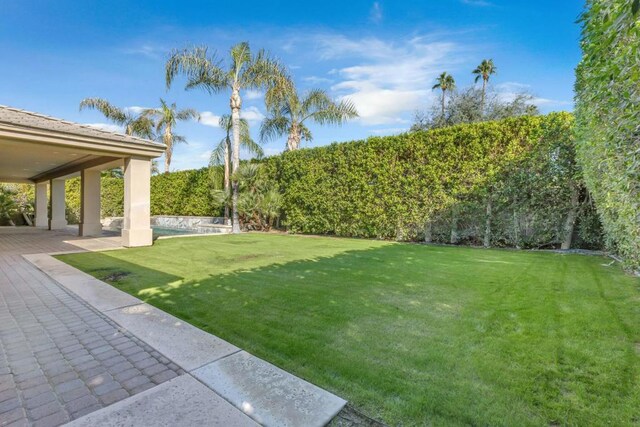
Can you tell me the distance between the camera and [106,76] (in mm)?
14414

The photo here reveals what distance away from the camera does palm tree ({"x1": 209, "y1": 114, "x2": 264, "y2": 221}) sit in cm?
1619

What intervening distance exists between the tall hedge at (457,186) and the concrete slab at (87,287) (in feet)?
29.3

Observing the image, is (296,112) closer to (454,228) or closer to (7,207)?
(454,228)

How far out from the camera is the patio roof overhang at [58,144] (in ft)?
27.0

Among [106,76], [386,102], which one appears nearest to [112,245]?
[106,76]

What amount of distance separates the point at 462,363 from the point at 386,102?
23.4m

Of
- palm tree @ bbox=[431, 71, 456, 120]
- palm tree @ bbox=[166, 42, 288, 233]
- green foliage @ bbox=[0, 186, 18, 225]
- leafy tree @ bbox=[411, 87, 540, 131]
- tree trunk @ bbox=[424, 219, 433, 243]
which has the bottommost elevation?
tree trunk @ bbox=[424, 219, 433, 243]

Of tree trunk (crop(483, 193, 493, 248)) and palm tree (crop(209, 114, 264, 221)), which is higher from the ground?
palm tree (crop(209, 114, 264, 221))

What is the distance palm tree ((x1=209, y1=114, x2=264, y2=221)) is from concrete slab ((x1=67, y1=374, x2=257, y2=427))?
46.8ft

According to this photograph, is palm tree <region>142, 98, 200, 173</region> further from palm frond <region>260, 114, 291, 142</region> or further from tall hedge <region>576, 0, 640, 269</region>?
tall hedge <region>576, 0, 640, 269</region>

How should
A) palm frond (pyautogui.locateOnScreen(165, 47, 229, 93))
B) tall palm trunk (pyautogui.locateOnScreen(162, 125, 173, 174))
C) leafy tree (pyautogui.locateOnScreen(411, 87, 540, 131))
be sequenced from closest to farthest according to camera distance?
palm frond (pyautogui.locateOnScreen(165, 47, 229, 93)), leafy tree (pyautogui.locateOnScreen(411, 87, 540, 131)), tall palm trunk (pyautogui.locateOnScreen(162, 125, 173, 174))

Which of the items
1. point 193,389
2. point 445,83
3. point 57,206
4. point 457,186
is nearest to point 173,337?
point 193,389

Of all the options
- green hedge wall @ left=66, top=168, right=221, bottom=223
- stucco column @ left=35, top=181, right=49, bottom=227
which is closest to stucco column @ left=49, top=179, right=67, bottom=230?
stucco column @ left=35, top=181, right=49, bottom=227

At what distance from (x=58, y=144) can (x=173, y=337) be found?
9.01 meters
